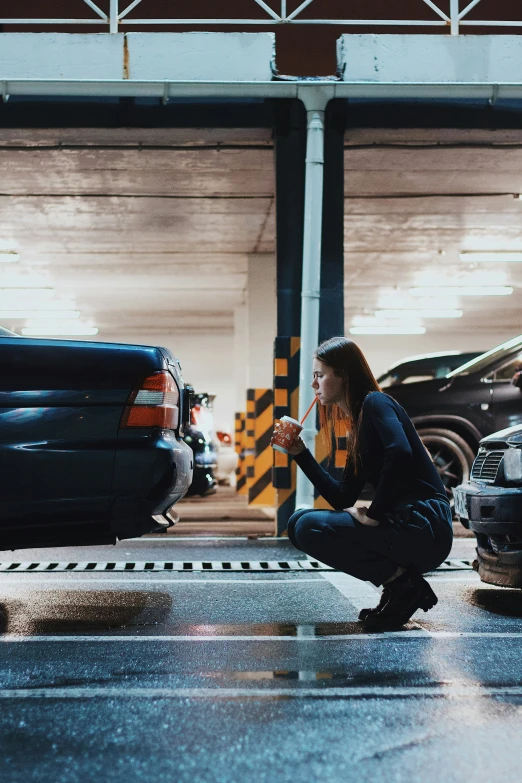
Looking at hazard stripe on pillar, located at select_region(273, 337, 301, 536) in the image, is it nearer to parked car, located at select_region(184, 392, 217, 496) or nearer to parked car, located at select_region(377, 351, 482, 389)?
parked car, located at select_region(377, 351, 482, 389)

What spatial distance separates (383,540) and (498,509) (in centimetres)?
81

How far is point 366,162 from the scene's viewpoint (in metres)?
11.5

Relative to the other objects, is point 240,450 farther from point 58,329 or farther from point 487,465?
point 487,465

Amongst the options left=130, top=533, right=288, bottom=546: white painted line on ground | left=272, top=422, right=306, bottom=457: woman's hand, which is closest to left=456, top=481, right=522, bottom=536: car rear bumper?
left=272, top=422, right=306, bottom=457: woman's hand

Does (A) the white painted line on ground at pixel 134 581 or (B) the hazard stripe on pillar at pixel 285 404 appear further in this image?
(B) the hazard stripe on pillar at pixel 285 404

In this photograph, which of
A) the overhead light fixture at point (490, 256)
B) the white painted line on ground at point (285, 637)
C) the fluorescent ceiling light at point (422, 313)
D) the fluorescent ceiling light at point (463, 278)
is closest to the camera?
the white painted line on ground at point (285, 637)

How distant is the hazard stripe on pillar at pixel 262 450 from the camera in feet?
47.3

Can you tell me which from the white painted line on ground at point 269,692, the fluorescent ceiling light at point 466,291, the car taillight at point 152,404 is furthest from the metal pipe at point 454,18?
the fluorescent ceiling light at point 466,291

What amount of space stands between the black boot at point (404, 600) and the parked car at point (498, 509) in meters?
0.63

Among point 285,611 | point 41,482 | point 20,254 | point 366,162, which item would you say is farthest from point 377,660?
point 20,254

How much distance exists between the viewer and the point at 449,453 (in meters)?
10.0

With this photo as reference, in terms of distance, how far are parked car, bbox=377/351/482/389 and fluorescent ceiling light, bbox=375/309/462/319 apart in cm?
1262

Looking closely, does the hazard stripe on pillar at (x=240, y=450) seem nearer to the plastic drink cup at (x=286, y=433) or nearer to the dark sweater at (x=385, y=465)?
the dark sweater at (x=385, y=465)

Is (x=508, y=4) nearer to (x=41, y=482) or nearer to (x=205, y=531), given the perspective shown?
(x=205, y=531)
